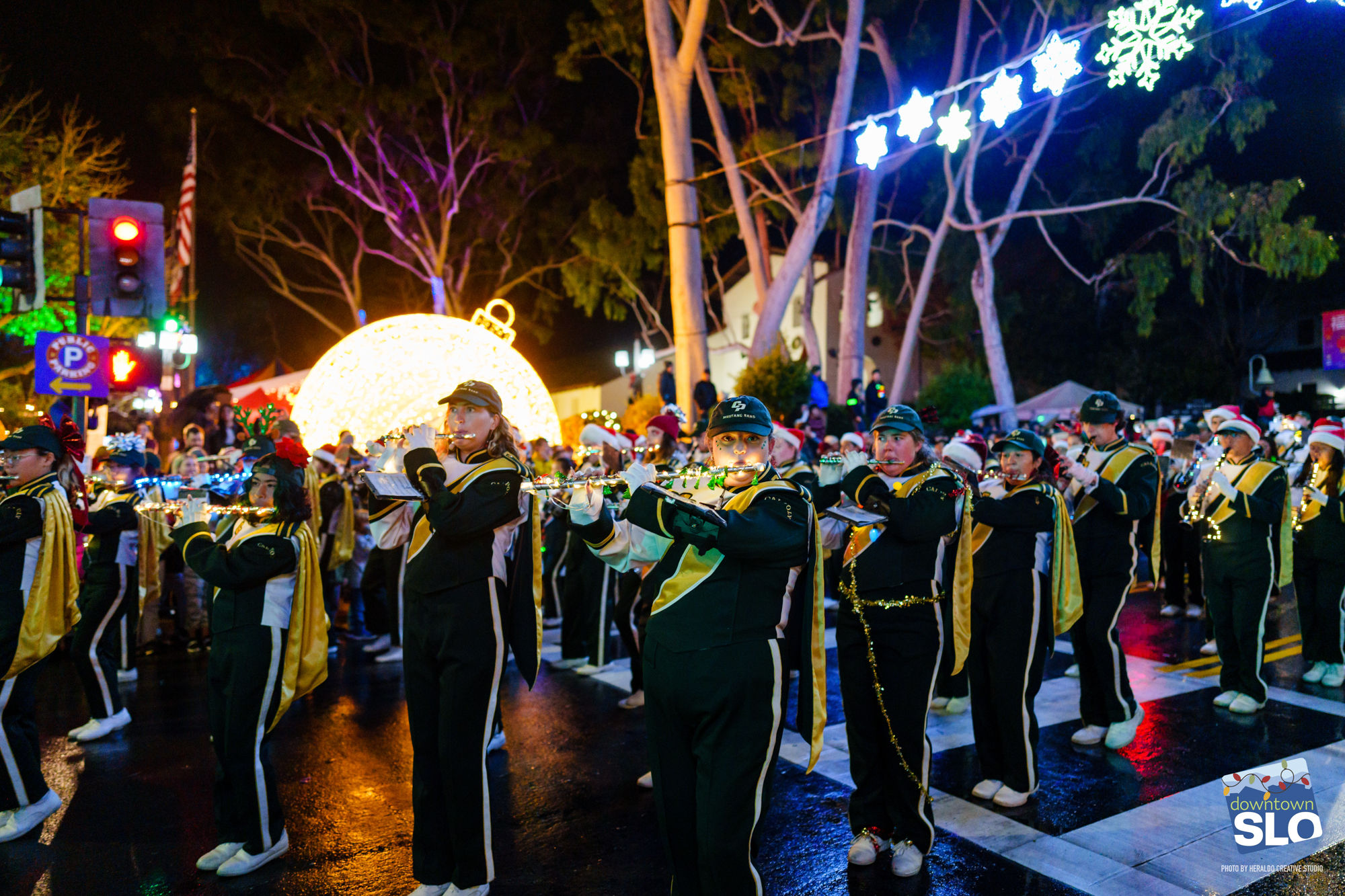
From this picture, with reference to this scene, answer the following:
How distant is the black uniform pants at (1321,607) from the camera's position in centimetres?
743

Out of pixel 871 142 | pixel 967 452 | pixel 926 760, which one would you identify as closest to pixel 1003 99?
pixel 871 142

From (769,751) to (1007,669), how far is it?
2.35 m

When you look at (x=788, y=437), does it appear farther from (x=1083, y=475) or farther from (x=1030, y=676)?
(x=1030, y=676)

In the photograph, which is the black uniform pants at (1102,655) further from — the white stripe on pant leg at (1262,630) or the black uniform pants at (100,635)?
the black uniform pants at (100,635)

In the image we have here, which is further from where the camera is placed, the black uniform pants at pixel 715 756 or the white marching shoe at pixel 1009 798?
the white marching shoe at pixel 1009 798

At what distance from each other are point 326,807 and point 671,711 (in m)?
3.04

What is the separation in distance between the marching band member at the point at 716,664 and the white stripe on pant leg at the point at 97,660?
4.98 m

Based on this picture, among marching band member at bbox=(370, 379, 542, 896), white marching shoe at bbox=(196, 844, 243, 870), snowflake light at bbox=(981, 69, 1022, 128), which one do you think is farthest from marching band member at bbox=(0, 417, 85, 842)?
snowflake light at bbox=(981, 69, 1022, 128)

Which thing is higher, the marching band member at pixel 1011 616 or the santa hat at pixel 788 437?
the santa hat at pixel 788 437

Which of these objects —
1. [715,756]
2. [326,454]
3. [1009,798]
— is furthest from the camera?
[326,454]

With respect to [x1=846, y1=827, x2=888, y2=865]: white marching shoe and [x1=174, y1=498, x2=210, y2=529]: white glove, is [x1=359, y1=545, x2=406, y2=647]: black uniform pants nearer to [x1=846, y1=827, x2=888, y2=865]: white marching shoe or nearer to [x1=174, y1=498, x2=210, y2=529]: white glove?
[x1=174, y1=498, x2=210, y2=529]: white glove

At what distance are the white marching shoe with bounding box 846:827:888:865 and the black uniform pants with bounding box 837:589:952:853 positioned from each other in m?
0.04

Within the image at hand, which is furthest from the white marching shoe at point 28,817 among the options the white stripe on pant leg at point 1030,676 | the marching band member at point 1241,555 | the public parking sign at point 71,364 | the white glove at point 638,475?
the marching band member at point 1241,555

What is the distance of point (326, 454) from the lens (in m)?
9.42
